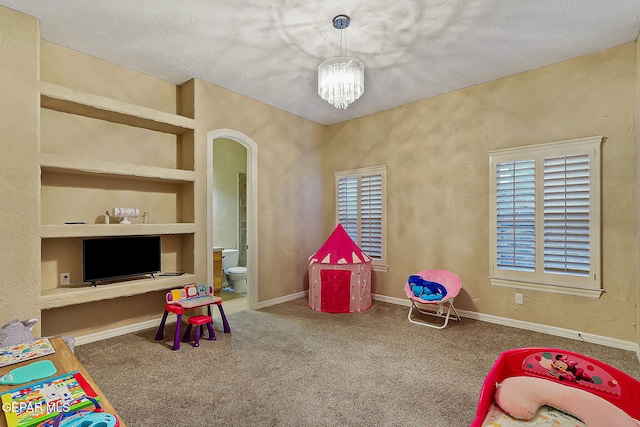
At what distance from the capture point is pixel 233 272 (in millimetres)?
5500

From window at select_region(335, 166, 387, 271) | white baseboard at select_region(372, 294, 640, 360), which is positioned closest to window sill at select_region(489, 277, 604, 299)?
white baseboard at select_region(372, 294, 640, 360)

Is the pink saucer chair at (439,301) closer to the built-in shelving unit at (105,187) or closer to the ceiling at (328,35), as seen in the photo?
the ceiling at (328,35)

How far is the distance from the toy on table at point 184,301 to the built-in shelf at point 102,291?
192mm

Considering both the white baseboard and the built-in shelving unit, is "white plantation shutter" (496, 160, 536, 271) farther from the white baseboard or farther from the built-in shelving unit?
the built-in shelving unit

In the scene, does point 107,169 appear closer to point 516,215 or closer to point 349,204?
point 349,204

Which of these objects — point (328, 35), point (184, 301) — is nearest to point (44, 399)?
point (184, 301)

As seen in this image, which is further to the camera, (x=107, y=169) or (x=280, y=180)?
(x=280, y=180)

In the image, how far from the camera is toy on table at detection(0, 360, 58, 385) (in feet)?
4.51

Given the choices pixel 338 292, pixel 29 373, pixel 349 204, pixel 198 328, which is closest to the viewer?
pixel 29 373

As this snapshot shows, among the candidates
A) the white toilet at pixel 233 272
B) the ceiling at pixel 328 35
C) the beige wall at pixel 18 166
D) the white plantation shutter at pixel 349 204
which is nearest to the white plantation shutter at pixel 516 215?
the ceiling at pixel 328 35

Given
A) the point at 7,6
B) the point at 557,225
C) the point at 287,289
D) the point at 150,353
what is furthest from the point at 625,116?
the point at 7,6

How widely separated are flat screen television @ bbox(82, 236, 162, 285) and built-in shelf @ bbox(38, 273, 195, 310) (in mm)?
106

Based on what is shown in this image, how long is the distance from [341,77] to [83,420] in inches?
105

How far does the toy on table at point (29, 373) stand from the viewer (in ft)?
4.51
